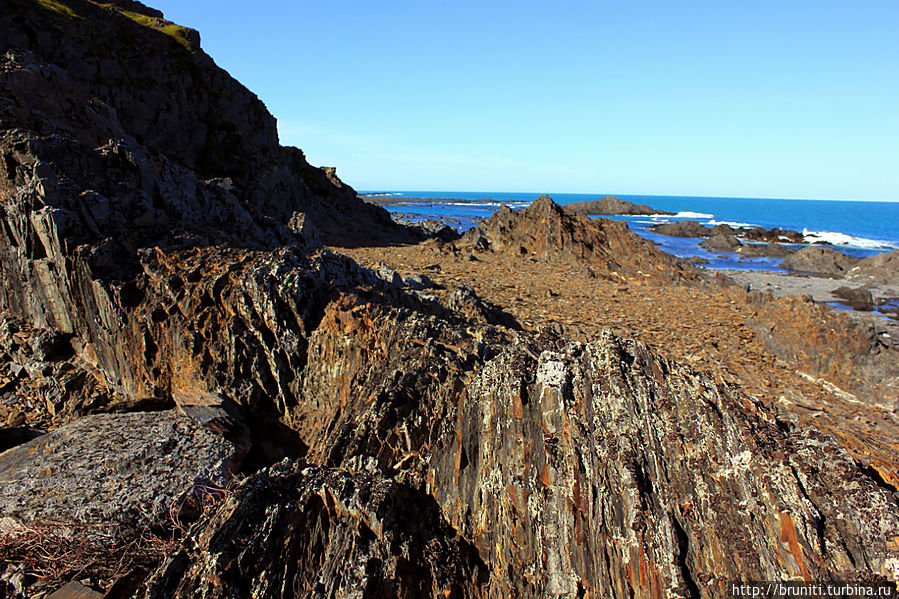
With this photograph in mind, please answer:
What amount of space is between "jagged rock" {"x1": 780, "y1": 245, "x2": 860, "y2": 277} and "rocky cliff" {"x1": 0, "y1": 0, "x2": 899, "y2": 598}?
47909 mm

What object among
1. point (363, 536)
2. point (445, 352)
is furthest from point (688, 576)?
point (445, 352)

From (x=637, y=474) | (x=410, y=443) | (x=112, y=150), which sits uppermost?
(x=112, y=150)

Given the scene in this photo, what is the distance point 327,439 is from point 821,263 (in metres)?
54.3

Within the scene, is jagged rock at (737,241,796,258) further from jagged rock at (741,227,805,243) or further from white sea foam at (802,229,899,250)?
white sea foam at (802,229,899,250)

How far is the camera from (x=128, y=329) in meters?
8.30

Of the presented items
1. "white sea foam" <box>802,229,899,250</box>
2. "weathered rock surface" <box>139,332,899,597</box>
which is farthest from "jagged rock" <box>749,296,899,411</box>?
"white sea foam" <box>802,229,899,250</box>

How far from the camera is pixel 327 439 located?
6172mm

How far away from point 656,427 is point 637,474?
0.54m

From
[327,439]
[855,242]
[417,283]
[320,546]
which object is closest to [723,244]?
[855,242]

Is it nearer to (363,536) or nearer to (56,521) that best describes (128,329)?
(56,521)

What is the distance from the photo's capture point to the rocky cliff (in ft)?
12.5

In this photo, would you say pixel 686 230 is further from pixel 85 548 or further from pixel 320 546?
pixel 85 548

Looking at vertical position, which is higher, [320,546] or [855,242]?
[320,546]

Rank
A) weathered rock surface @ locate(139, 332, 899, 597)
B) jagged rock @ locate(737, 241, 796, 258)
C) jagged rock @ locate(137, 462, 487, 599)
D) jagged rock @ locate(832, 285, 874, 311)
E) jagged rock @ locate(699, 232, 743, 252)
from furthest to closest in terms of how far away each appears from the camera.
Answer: jagged rock @ locate(699, 232, 743, 252), jagged rock @ locate(737, 241, 796, 258), jagged rock @ locate(832, 285, 874, 311), jagged rock @ locate(137, 462, 487, 599), weathered rock surface @ locate(139, 332, 899, 597)
